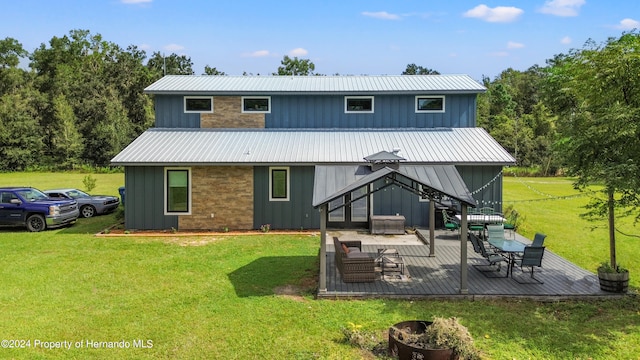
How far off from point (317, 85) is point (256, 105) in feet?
9.43

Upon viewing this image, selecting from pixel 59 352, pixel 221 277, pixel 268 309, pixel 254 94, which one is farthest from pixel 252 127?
pixel 59 352

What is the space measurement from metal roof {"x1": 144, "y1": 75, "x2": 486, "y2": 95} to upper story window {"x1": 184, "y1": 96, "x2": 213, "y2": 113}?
0.37 metres

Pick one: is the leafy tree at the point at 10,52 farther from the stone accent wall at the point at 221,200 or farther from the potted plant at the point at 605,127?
the potted plant at the point at 605,127

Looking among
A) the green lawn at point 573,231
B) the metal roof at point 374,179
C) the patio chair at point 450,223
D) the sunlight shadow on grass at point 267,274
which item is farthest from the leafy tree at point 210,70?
the metal roof at point 374,179

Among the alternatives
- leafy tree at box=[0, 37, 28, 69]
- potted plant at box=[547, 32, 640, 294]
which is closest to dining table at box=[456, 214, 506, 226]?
potted plant at box=[547, 32, 640, 294]

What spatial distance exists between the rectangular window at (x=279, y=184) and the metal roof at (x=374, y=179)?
5.84 m

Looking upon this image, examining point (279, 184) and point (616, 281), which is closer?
point (616, 281)

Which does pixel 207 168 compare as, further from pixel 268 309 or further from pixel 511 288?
pixel 511 288

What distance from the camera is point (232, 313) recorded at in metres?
8.10

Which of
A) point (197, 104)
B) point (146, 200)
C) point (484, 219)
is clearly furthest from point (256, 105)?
point (484, 219)

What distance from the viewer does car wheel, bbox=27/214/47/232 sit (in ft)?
52.9

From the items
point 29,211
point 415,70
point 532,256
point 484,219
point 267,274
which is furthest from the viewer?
point 415,70

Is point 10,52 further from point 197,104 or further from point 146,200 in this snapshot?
point 146,200

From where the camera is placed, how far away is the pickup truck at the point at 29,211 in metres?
16.0
